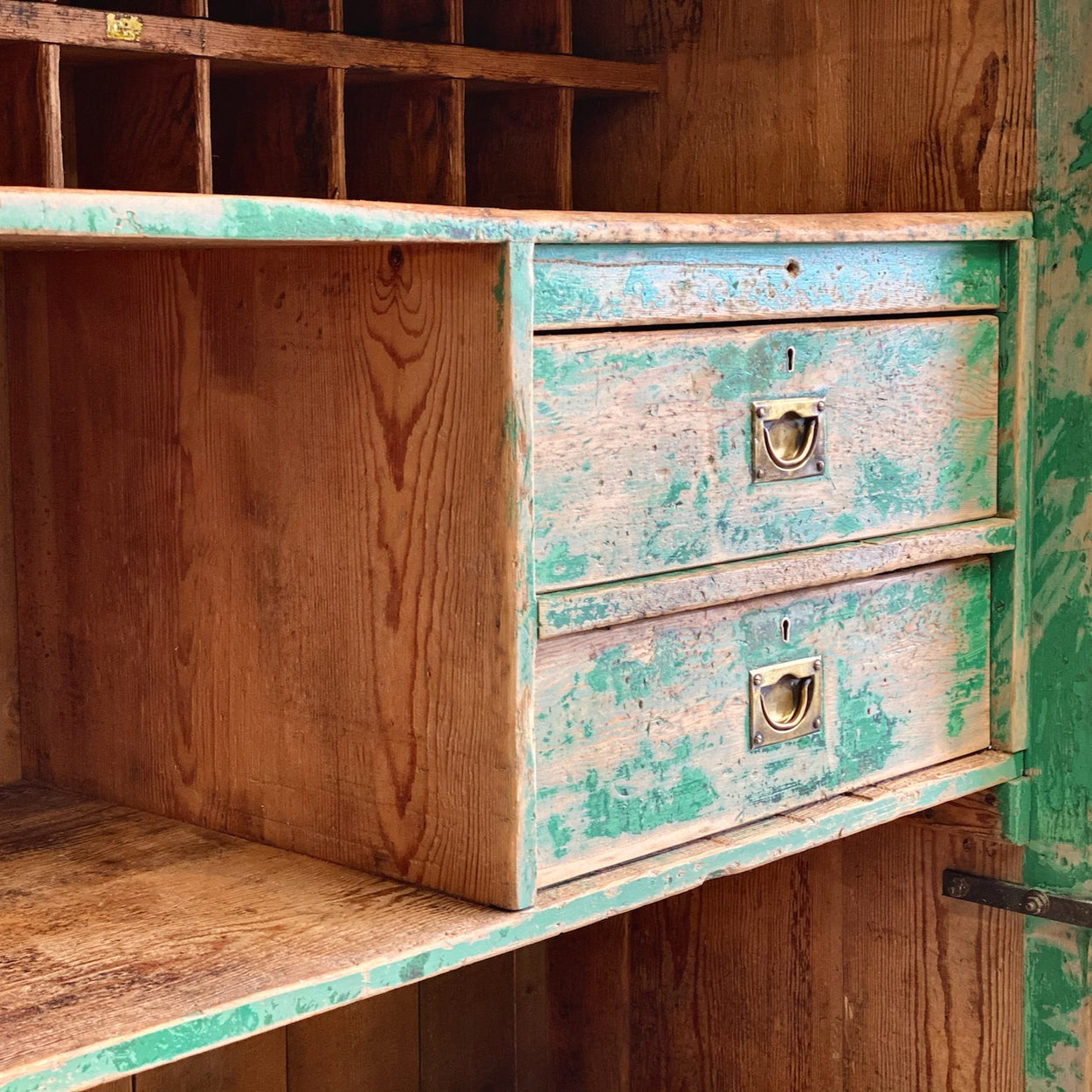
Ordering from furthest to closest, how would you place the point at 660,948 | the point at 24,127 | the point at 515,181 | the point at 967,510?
the point at 660,948 → the point at 515,181 → the point at 967,510 → the point at 24,127

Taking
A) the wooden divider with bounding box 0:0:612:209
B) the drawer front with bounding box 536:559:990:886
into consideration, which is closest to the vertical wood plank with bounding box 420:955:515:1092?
the drawer front with bounding box 536:559:990:886

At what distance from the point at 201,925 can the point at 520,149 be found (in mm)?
920

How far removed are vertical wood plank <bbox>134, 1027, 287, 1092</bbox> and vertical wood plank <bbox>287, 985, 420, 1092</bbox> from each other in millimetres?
20

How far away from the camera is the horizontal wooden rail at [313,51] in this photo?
1.20 meters

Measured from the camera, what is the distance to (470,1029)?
6.28 feet

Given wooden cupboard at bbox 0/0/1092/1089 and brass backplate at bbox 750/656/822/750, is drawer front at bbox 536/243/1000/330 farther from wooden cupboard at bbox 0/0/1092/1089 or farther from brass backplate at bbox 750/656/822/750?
brass backplate at bbox 750/656/822/750

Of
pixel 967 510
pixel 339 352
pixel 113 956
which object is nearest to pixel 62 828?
pixel 113 956

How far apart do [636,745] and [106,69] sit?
753 mm

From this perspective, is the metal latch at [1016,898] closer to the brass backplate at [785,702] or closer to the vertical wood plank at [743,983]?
→ the vertical wood plank at [743,983]

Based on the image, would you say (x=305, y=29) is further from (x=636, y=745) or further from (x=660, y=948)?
(x=660, y=948)

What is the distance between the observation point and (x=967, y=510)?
1476mm

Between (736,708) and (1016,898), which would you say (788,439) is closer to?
(736,708)

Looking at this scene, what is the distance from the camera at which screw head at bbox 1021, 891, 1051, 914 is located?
1.56 m

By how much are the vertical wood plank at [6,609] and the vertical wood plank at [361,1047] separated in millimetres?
483
